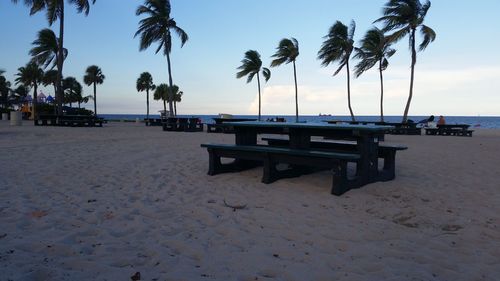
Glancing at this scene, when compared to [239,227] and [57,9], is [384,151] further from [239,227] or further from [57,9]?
[57,9]

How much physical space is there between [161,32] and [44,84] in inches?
1324

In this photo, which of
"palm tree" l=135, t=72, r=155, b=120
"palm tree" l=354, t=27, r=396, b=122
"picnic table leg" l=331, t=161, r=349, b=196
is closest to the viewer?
"picnic table leg" l=331, t=161, r=349, b=196

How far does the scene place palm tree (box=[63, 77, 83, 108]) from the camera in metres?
61.2

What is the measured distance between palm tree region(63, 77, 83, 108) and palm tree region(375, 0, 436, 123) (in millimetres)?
52337

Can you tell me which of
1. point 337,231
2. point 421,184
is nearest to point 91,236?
point 337,231

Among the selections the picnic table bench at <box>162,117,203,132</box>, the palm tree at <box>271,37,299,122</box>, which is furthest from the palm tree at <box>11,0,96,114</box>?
the palm tree at <box>271,37,299,122</box>

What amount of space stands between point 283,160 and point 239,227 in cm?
183

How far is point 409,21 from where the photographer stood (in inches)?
889

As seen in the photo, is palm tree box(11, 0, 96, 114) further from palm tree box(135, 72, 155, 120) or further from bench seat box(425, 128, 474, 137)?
palm tree box(135, 72, 155, 120)

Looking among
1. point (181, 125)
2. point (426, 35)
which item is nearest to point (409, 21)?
point (426, 35)

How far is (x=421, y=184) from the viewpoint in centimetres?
567

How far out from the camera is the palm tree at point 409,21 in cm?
2245

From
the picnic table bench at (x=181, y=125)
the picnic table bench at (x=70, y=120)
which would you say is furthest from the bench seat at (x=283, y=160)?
the picnic table bench at (x=70, y=120)

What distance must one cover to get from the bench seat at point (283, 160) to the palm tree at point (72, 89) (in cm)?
6102
